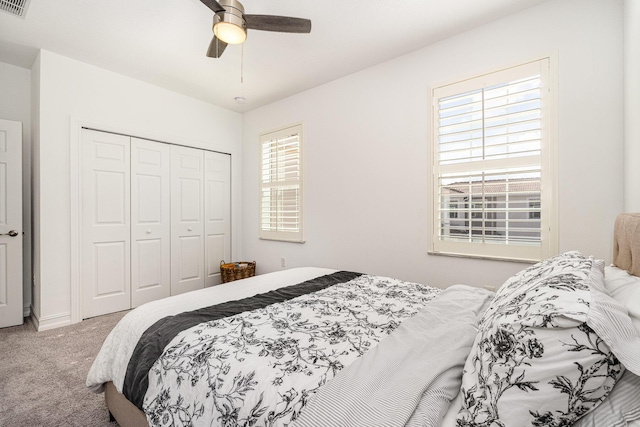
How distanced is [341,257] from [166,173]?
2.48m

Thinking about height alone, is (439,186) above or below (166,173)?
below

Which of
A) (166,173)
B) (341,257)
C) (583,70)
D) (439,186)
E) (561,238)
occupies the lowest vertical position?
(341,257)

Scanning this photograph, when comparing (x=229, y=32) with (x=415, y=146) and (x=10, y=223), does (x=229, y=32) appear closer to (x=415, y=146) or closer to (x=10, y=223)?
(x=415, y=146)

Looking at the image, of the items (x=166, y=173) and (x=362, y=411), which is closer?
(x=362, y=411)

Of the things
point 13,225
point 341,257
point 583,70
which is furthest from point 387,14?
point 13,225

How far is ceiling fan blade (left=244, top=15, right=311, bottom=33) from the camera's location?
1851 millimetres

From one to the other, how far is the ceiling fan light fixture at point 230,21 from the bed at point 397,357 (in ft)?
5.30

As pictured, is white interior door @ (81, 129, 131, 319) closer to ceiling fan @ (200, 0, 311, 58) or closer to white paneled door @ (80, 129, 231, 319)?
white paneled door @ (80, 129, 231, 319)

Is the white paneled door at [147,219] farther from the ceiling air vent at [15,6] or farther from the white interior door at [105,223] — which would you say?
the ceiling air vent at [15,6]

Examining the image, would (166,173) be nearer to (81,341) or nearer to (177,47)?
(177,47)

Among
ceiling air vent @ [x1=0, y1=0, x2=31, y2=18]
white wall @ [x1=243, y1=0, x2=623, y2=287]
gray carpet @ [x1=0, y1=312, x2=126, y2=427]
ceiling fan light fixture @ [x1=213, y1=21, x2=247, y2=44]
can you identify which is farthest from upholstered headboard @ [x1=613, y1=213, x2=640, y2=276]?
ceiling air vent @ [x1=0, y1=0, x2=31, y2=18]

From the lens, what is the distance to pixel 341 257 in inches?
135

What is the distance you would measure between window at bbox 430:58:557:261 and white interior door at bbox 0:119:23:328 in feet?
13.3

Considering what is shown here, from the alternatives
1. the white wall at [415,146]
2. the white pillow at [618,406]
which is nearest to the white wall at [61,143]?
the white wall at [415,146]
